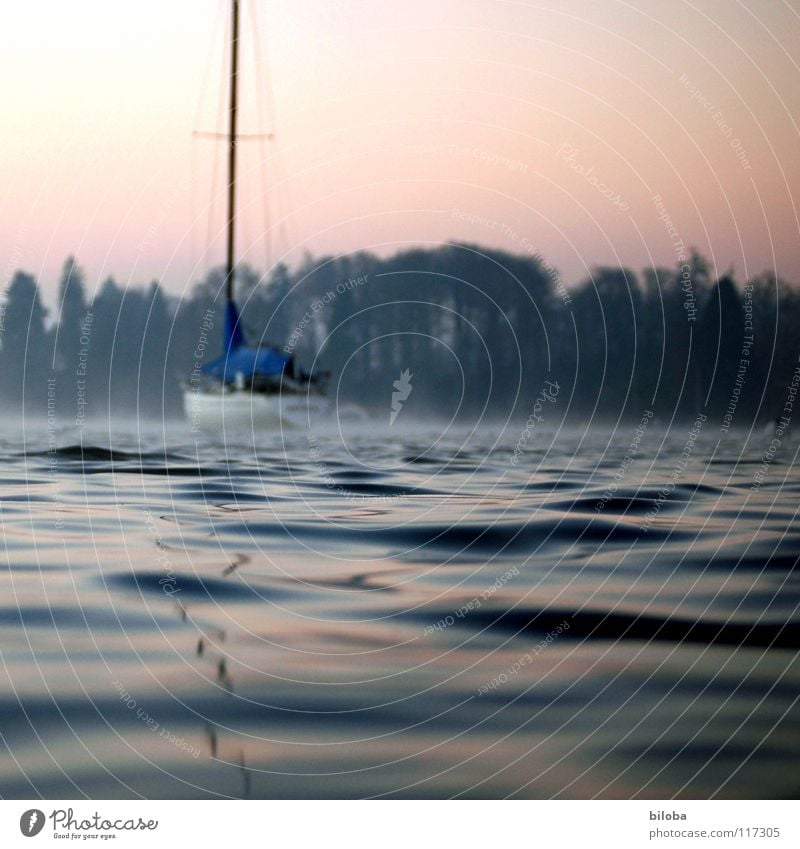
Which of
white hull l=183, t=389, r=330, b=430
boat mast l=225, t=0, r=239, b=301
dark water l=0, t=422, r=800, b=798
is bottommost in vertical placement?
dark water l=0, t=422, r=800, b=798

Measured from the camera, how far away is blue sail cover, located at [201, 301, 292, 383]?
15758mm

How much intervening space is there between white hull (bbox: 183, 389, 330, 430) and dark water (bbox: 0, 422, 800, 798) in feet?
18.6

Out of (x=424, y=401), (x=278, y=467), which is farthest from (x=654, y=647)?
(x=424, y=401)

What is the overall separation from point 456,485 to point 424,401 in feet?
18.3

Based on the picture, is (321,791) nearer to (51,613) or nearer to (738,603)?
(51,613)

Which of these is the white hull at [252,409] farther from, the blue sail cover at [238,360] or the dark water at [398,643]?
the dark water at [398,643]

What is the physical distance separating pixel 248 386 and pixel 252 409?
56 cm

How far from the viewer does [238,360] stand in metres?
16.1

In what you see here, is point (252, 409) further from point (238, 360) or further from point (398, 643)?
point (398, 643)

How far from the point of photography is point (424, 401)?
16969 mm

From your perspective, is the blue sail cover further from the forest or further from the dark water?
the dark water

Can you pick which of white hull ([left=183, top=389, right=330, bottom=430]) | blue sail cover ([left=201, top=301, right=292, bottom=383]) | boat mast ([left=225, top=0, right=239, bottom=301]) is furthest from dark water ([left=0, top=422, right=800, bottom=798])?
white hull ([left=183, top=389, right=330, bottom=430])

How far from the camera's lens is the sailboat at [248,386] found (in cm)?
1590

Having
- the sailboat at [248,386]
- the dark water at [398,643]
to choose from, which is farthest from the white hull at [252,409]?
the dark water at [398,643]
